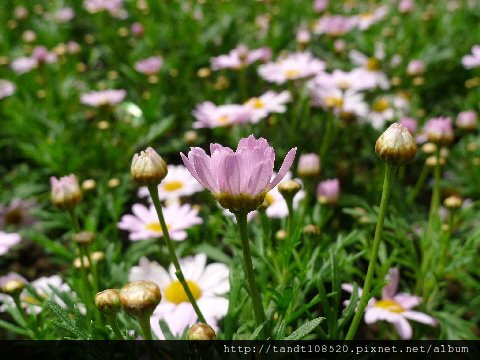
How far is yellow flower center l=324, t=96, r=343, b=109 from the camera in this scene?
172 centimetres

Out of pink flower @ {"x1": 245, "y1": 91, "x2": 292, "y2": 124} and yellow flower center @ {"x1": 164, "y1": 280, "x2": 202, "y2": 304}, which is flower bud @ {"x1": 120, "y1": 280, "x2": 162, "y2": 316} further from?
pink flower @ {"x1": 245, "y1": 91, "x2": 292, "y2": 124}

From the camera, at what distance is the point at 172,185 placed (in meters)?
1.54

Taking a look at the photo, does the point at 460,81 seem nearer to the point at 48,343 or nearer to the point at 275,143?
the point at 275,143

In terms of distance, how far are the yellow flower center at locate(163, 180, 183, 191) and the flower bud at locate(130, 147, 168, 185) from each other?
2.37ft

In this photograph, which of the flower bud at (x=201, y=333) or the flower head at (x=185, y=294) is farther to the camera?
the flower head at (x=185, y=294)

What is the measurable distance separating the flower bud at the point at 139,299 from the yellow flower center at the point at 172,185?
82 cm

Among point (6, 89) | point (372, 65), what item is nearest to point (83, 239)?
point (6, 89)

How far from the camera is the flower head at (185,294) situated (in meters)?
1.05

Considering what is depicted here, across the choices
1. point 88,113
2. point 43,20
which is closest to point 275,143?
point 88,113

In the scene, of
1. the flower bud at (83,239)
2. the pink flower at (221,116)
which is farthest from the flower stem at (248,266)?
the pink flower at (221,116)

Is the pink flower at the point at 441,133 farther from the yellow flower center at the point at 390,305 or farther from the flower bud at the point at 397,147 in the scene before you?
the flower bud at the point at 397,147

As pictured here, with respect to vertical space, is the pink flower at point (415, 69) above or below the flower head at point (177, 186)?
above

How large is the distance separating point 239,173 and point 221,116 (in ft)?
3.20

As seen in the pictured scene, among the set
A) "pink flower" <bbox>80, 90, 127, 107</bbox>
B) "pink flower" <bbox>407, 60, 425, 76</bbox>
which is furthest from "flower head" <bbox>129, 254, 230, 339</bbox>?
"pink flower" <bbox>407, 60, 425, 76</bbox>
